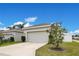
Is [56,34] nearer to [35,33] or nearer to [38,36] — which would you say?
[38,36]

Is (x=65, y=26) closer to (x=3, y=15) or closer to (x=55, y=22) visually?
(x=55, y=22)

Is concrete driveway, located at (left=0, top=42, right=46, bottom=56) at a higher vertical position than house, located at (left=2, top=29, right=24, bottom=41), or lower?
lower

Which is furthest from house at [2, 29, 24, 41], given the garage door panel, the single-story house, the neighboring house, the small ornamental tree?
the small ornamental tree

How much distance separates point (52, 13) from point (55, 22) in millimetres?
418

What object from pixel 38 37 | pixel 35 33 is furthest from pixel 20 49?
pixel 35 33

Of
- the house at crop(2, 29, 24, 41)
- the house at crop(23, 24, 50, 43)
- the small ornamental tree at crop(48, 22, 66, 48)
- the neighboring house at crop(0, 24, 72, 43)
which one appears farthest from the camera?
the house at crop(2, 29, 24, 41)

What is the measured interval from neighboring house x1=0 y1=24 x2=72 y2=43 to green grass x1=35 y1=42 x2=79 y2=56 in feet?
0.90

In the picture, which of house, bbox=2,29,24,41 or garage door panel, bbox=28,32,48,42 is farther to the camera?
house, bbox=2,29,24,41

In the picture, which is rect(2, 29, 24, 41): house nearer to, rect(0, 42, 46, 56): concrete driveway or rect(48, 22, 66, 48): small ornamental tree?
rect(0, 42, 46, 56): concrete driveway

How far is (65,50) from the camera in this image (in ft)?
33.0

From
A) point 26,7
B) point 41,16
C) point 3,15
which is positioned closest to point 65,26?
point 41,16

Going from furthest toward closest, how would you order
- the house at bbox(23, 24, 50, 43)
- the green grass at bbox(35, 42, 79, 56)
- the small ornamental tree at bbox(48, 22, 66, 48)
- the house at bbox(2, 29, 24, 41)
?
the house at bbox(2, 29, 24, 41) < the house at bbox(23, 24, 50, 43) < the small ornamental tree at bbox(48, 22, 66, 48) < the green grass at bbox(35, 42, 79, 56)

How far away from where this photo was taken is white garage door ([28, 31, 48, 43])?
10.6 meters

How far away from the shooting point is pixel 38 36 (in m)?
11.0
